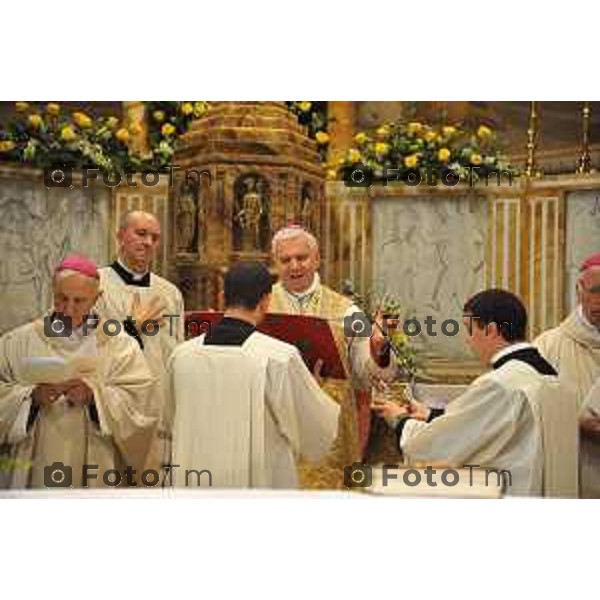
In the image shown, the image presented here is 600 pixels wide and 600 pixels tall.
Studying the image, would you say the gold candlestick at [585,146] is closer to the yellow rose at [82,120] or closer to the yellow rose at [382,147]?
the yellow rose at [382,147]

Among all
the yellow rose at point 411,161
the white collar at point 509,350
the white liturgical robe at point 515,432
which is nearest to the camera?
the white liturgical robe at point 515,432

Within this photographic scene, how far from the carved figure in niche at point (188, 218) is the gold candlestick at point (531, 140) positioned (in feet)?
4.83

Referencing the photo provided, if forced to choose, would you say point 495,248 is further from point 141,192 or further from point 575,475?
A: point 141,192

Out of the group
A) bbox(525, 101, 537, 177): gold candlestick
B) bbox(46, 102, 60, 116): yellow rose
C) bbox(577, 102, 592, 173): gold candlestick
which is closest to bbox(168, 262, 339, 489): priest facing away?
bbox(46, 102, 60, 116): yellow rose

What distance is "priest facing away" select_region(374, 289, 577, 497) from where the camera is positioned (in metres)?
5.34

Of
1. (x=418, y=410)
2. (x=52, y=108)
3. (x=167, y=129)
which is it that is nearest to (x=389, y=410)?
(x=418, y=410)

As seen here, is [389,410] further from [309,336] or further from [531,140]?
[531,140]

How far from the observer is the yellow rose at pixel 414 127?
5527 mm

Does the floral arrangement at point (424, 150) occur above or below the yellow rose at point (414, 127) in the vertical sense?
below

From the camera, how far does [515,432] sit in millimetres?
5340

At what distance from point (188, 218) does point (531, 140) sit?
155 centimetres

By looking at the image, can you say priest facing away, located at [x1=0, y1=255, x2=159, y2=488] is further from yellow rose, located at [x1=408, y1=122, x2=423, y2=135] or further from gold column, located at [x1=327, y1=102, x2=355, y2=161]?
yellow rose, located at [x1=408, y1=122, x2=423, y2=135]

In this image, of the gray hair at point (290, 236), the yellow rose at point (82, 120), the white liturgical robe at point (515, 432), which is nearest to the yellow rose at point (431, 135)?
the gray hair at point (290, 236)

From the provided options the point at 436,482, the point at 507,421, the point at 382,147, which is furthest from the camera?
the point at 382,147
